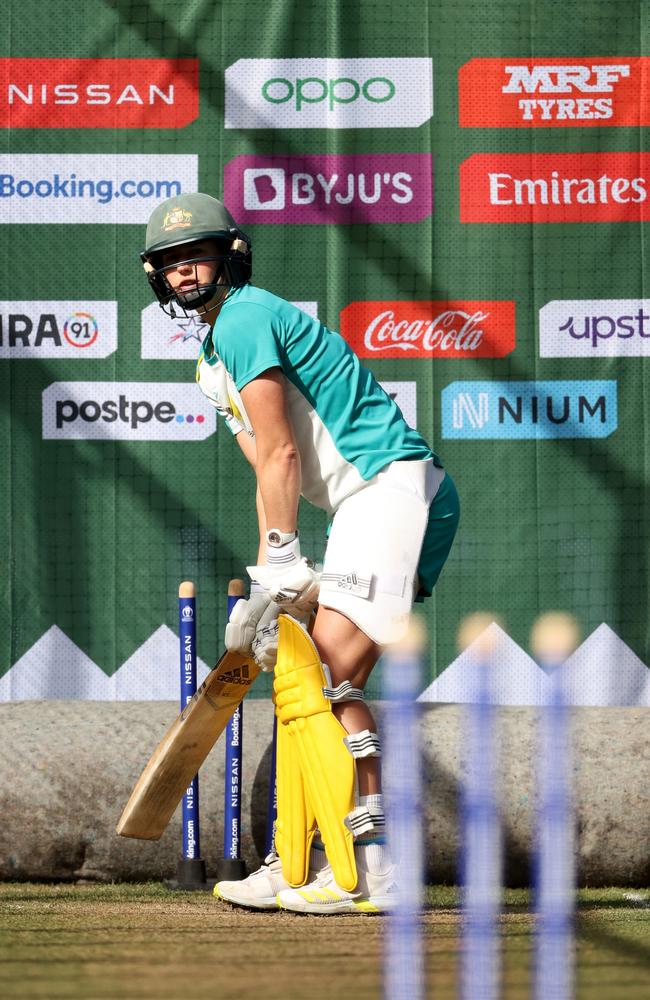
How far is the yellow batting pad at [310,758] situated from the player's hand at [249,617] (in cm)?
16

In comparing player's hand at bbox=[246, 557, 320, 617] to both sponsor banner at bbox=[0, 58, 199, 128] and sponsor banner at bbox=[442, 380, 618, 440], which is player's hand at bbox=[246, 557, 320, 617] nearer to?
sponsor banner at bbox=[442, 380, 618, 440]

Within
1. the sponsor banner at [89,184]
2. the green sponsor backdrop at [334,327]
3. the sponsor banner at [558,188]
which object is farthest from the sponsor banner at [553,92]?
the sponsor banner at [89,184]

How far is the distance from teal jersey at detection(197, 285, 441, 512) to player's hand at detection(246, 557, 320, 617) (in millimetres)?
204

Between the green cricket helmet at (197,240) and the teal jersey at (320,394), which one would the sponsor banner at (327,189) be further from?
the teal jersey at (320,394)

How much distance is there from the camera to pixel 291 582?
3.56 m

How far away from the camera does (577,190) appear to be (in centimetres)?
611

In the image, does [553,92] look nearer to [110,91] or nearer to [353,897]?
[110,91]

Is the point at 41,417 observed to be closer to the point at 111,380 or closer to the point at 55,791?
the point at 111,380

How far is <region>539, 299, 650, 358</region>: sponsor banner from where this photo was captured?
6.06m

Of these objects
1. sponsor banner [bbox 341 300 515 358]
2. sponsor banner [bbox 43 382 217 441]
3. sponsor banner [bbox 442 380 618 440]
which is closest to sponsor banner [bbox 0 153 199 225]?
sponsor banner [bbox 43 382 217 441]

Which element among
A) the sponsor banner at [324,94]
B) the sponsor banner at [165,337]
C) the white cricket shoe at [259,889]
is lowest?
the white cricket shoe at [259,889]

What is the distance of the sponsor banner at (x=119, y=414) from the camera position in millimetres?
6039

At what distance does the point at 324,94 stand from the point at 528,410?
1633 mm

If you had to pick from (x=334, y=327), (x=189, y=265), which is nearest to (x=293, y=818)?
(x=189, y=265)
